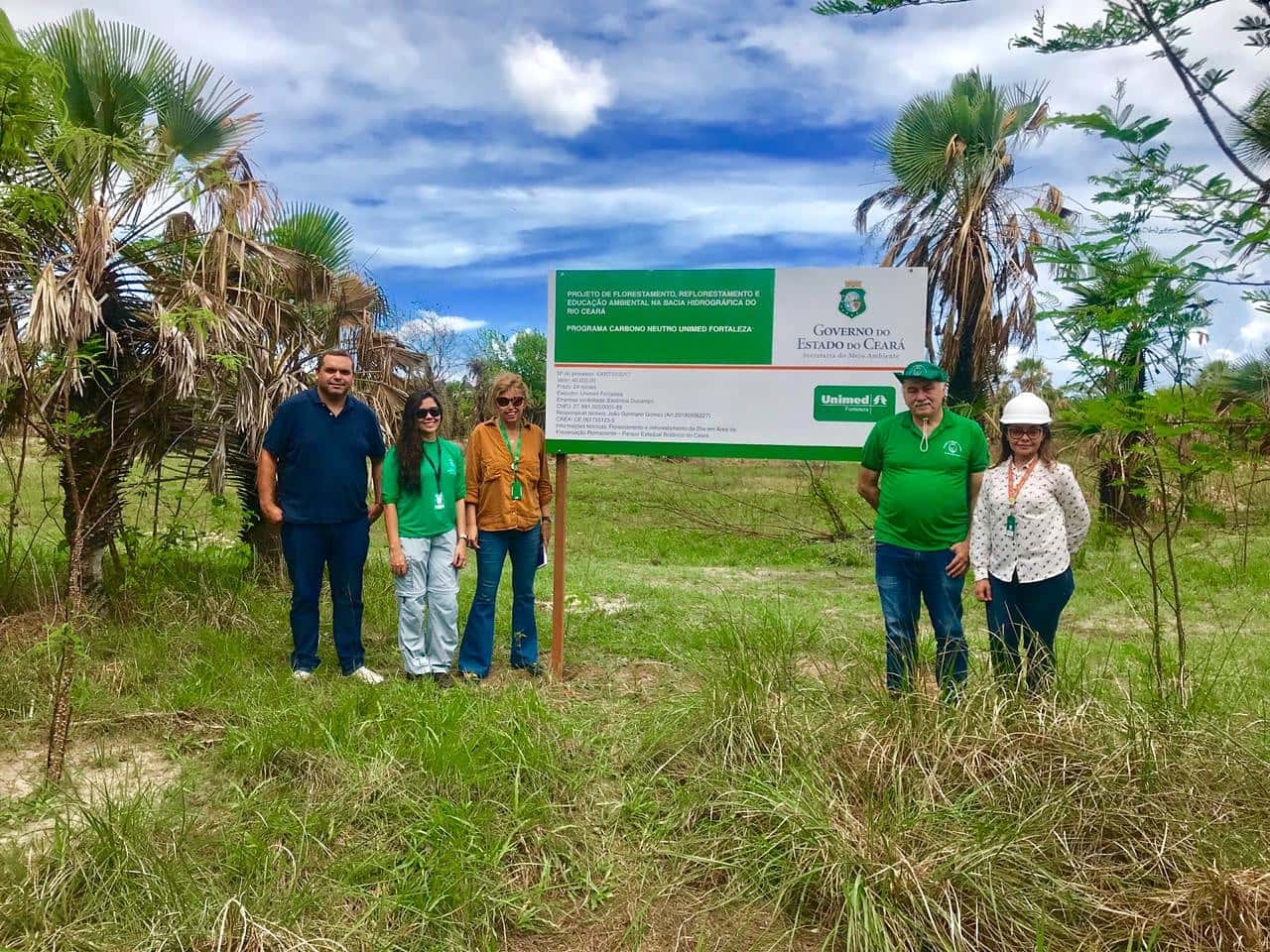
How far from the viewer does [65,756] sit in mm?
4027

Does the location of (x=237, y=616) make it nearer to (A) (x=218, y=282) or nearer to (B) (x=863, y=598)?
(A) (x=218, y=282)

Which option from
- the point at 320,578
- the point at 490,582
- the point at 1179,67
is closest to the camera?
Answer: the point at 1179,67

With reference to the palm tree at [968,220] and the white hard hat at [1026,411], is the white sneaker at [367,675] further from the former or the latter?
the palm tree at [968,220]

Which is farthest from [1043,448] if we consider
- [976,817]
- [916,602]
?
[976,817]

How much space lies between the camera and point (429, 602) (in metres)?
5.15

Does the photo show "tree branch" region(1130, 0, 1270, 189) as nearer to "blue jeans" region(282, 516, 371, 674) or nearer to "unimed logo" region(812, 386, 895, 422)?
"unimed logo" region(812, 386, 895, 422)

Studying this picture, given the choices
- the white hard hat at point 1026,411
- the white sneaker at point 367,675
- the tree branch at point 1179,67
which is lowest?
the white sneaker at point 367,675

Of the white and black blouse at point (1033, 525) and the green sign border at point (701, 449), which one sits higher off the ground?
the green sign border at point (701, 449)

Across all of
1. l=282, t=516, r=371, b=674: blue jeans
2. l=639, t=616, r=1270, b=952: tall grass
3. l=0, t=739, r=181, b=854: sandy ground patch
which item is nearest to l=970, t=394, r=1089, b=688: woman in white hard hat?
l=639, t=616, r=1270, b=952: tall grass

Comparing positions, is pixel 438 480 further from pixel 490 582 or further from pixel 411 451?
pixel 490 582

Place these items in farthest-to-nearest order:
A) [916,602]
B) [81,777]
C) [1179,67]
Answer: [916,602], [81,777], [1179,67]

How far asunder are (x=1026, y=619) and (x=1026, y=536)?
38 cm

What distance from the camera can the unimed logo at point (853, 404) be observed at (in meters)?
5.27

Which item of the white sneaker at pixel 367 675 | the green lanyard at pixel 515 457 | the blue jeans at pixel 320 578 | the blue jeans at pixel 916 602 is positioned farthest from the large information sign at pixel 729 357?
the white sneaker at pixel 367 675
